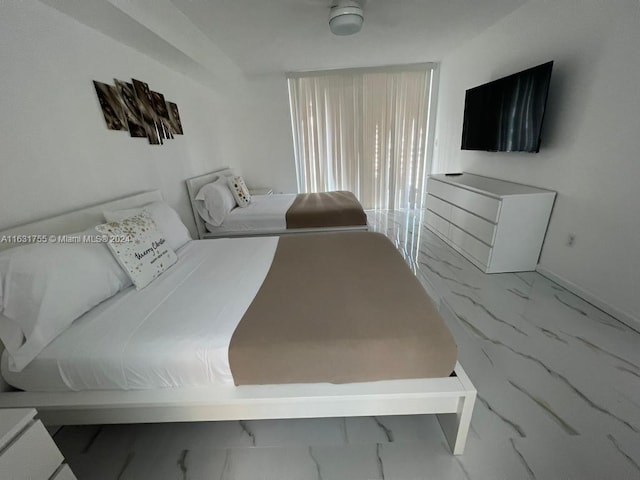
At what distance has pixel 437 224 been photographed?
11.3 ft

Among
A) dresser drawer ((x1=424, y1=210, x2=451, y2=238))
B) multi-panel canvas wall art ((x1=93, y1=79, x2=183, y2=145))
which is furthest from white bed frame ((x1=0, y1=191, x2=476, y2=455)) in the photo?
dresser drawer ((x1=424, y1=210, x2=451, y2=238))

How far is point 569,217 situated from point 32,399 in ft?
11.4

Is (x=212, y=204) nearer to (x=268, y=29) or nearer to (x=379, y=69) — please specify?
(x=268, y=29)

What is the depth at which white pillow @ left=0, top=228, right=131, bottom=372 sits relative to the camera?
39.8 inches

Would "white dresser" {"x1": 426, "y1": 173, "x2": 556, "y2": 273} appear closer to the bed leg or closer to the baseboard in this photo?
the baseboard

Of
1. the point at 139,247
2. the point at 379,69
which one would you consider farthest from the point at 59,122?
the point at 379,69

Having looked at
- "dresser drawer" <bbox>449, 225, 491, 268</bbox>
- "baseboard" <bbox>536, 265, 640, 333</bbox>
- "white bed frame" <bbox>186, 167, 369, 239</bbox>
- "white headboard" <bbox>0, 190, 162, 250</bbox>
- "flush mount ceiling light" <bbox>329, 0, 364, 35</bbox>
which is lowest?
"baseboard" <bbox>536, 265, 640, 333</bbox>

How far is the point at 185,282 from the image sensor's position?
1475 mm

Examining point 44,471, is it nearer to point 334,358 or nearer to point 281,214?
point 334,358

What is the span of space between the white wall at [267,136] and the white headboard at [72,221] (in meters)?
2.78

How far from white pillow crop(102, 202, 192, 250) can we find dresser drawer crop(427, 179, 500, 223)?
8.78 ft

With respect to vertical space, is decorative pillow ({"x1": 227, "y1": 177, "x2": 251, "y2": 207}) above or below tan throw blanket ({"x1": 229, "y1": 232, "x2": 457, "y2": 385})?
above

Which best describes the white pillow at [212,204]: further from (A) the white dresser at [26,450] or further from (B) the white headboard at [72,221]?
(A) the white dresser at [26,450]

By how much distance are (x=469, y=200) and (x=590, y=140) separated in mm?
938
